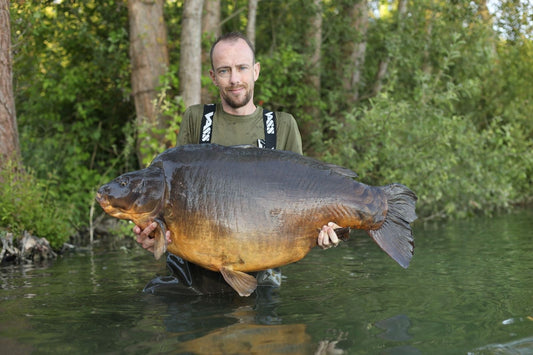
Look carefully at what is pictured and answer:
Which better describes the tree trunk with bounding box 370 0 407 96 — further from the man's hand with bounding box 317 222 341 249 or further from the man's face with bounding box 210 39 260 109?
the man's hand with bounding box 317 222 341 249

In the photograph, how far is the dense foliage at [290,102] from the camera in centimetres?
1072

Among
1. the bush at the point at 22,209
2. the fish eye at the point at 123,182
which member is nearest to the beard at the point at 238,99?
the fish eye at the point at 123,182

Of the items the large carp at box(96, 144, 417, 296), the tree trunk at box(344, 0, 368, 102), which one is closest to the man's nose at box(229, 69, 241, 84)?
the large carp at box(96, 144, 417, 296)

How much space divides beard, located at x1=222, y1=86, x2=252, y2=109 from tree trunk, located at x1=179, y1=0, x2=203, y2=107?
16.0ft

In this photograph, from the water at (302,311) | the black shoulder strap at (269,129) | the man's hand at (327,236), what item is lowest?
the water at (302,311)

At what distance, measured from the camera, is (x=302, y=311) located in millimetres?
4117

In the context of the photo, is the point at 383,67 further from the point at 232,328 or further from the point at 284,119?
the point at 232,328

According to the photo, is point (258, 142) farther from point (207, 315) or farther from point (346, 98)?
point (346, 98)

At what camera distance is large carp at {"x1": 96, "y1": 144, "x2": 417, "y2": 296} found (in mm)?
3732

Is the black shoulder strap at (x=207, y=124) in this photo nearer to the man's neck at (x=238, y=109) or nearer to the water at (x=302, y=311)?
the man's neck at (x=238, y=109)

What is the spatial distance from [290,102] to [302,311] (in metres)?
9.66

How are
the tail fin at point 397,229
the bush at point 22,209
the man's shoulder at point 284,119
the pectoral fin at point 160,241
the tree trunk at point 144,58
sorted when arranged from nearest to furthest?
the pectoral fin at point 160,241, the tail fin at point 397,229, the man's shoulder at point 284,119, the bush at point 22,209, the tree trunk at point 144,58

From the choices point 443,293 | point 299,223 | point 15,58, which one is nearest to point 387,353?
point 299,223

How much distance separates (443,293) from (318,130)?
7.60m
